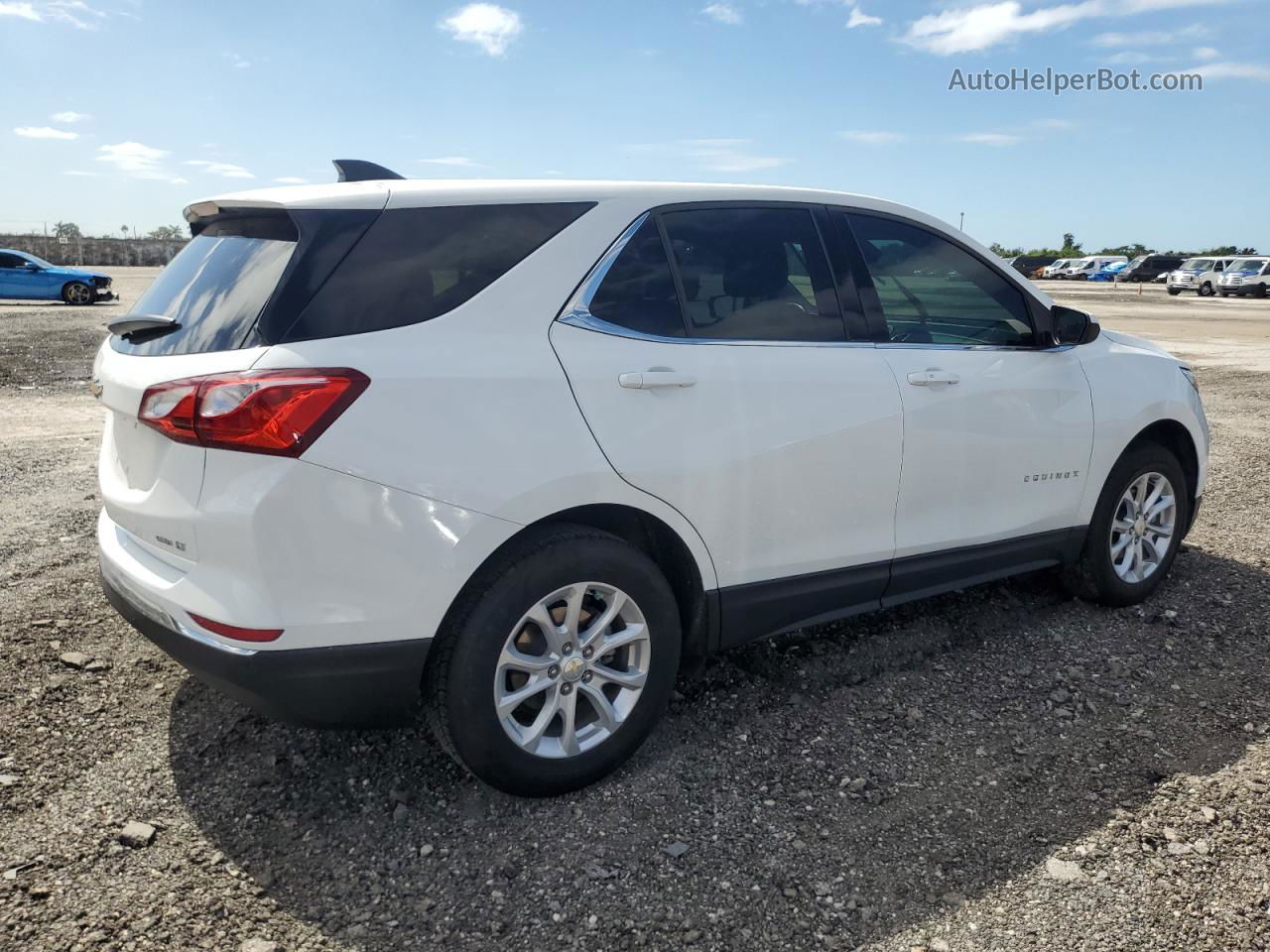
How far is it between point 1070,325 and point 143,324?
136 inches

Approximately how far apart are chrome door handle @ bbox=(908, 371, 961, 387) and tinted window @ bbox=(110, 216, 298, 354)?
84.3 inches

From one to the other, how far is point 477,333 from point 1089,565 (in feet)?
10.2

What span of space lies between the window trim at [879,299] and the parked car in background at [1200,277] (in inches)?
1767

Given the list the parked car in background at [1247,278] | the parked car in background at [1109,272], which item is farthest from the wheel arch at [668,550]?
the parked car in background at [1109,272]

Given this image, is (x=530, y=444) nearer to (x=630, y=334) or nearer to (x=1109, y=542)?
(x=630, y=334)

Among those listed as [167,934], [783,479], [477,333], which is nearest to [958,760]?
[783,479]

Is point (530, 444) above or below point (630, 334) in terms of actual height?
below

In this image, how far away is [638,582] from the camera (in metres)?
3.03

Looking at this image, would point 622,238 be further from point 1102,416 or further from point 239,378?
point 1102,416

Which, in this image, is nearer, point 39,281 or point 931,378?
point 931,378

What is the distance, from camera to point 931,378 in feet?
12.1

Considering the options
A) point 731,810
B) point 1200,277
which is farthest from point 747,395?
point 1200,277

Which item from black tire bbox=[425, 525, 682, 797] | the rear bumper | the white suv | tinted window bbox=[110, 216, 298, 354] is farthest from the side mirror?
tinted window bbox=[110, 216, 298, 354]

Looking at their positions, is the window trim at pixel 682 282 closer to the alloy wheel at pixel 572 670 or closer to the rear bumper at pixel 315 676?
the alloy wheel at pixel 572 670
